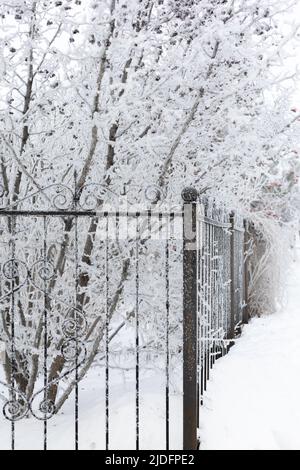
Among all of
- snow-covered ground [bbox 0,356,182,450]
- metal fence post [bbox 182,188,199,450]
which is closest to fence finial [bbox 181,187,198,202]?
metal fence post [bbox 182,188,199,450]

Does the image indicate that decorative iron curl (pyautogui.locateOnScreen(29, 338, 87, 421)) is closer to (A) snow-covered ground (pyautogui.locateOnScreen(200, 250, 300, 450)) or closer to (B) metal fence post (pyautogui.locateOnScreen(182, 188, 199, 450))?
(B) metal fence post (pyautogui.locateOnScreen(182, 188, 199, 450))

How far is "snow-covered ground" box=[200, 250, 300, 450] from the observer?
3.93 m

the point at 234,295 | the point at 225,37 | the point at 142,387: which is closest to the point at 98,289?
the point at 142,387

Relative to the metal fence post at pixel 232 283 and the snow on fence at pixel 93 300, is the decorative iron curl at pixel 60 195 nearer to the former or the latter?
the snow on fence at pixel 93 300

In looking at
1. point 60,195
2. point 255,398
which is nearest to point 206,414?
point 255,398

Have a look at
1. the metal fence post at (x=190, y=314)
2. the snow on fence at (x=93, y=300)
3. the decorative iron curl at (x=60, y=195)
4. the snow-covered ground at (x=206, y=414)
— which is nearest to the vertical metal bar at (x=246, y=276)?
the snow-covered ground at (x=206, y=414)

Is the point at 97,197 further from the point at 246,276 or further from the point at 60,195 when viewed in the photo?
the point at 246,276

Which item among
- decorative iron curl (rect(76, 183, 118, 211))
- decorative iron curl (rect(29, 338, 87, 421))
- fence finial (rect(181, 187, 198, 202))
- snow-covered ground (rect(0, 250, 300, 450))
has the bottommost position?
snow-covered ground (rect(0, 250, 300, 450))

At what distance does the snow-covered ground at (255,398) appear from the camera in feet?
12.9

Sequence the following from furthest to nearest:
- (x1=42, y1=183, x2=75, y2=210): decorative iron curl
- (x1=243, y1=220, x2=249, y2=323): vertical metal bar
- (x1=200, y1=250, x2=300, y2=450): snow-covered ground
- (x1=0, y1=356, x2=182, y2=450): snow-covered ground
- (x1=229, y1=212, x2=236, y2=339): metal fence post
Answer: (x1=243, y1=220, x2=249, y2=323): vertical metal bar
(x1=229, y1=212, x2=236, y2=339): metal fence post
(x1=200, y1=250, x2=300, y2=450): snow-covered ground
(x1=0, y1=356, x2=182, y2=450): snow-covered ground
(x1=42, y1=183, x2=75, y2=210): decorative iron curl

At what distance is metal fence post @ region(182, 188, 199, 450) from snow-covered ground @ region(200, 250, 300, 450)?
390 mm

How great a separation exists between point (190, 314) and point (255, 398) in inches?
72.1

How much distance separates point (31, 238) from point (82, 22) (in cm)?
172

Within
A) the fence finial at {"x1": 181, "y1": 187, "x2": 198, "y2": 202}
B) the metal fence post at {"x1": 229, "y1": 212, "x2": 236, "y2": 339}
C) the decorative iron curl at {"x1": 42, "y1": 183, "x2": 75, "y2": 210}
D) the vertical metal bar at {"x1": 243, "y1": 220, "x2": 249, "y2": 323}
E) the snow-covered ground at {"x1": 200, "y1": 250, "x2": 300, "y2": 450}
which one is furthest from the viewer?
the vertical metal bar at {"x1": 243, "y1": 220, "x2": 249, "y2": 323}
